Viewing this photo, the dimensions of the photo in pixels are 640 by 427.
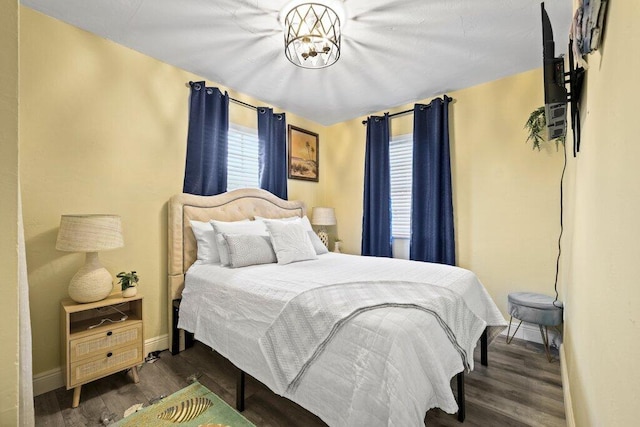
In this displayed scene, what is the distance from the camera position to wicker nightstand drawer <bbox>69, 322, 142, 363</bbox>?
1843 millimetres

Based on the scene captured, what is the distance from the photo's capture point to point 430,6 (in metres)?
1.93

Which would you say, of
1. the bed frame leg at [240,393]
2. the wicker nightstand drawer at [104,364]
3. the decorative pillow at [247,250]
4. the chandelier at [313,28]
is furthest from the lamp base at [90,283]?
the chandelier at [313,28]

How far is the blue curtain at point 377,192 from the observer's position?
12.2ft

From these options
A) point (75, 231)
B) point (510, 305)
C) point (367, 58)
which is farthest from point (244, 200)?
point (510, 305)

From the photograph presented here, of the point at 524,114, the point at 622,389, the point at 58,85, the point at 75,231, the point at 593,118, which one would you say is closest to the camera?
the point at 622,389

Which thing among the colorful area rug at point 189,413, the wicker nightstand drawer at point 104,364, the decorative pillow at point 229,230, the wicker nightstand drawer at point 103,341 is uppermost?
the decorative pillow at point 229,230

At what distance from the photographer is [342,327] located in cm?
139

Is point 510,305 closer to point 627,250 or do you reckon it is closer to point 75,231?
point 627,250

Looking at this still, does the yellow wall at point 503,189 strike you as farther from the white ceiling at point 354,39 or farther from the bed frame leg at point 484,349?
the bed frame leg at point 484,349

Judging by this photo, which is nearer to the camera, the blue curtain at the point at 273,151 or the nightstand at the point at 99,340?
the nightstand at the point at 99,340

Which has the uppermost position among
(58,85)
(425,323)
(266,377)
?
(58,85)

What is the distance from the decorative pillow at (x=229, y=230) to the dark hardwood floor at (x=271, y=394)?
90 centimetres

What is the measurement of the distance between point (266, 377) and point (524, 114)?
10.8 feet

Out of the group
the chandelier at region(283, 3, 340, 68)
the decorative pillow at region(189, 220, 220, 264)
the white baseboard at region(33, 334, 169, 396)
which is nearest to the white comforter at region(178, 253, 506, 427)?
the decorative pillow at region(189, 220, 220, 264)
